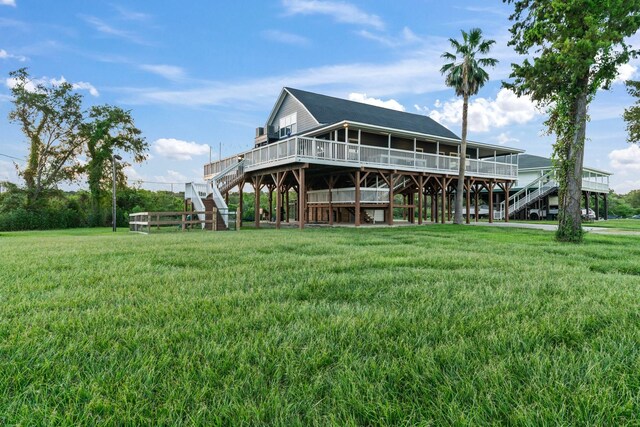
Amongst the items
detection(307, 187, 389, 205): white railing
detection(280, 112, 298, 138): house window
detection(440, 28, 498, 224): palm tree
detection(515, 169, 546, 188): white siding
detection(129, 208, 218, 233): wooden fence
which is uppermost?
detection(440, 28, 498, 224): palm tree

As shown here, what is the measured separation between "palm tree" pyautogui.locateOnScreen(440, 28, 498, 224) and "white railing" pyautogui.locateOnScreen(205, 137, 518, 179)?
1602 mm

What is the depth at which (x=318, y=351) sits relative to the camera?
1.74 metres

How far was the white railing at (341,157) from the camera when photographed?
48.6 feet

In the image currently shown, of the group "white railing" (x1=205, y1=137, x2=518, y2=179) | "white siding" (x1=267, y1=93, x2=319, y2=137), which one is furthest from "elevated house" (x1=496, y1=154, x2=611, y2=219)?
"white siding" (x1=267, y1=93, x2=319, y2=137)

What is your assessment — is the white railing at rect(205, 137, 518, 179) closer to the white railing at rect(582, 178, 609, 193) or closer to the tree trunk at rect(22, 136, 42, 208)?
the white railing at rect(582, 178, 609, 193)

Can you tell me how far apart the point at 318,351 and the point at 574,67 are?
34.0 feet

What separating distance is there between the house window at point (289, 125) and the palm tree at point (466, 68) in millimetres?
9180

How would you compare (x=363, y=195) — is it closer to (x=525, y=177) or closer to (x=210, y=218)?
(x=210, y=218)

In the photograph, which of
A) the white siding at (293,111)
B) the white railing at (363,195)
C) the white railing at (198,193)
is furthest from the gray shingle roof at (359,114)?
the white railing at (198,193)

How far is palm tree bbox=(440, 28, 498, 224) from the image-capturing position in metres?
18.0

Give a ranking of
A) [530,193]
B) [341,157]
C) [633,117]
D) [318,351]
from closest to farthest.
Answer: [318,351], [341,157], [633,117], [530,193]

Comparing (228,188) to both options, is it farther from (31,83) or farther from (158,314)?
(31,83)

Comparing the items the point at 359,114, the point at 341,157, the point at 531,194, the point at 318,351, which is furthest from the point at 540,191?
the point at 318,351

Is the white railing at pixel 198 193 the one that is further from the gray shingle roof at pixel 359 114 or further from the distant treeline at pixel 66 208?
the distant treeline at pixel 66 208
